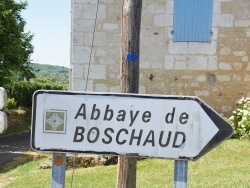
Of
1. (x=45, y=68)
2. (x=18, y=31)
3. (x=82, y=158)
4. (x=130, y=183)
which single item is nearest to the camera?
(x=130, y=183)

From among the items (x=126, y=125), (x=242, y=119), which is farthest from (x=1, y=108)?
(x=242, y=119)

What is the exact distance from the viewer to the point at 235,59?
9820mm

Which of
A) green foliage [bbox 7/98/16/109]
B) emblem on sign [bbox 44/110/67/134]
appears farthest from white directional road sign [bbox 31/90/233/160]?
green foliage [bbox 7/98/16/109]

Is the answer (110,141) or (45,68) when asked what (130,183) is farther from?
(45,68)

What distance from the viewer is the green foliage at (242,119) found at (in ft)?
30.6

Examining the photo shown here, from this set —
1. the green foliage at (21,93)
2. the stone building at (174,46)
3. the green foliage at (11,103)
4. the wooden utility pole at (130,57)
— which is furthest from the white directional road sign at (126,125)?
the green foliage at (21,93)

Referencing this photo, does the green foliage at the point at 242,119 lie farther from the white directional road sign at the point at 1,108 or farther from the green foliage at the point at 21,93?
the green foliage at the point at 21,93

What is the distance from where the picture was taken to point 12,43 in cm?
1917

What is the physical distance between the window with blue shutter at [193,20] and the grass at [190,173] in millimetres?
2578

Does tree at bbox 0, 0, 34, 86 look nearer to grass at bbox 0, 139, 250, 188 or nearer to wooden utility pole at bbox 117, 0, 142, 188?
grass at bbox 0, 139, 250, 188

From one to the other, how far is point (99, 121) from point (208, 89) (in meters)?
7.61

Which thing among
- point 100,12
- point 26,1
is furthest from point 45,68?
point 100,12

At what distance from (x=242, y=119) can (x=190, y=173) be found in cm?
263

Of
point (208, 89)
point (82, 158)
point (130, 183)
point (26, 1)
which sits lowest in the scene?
point (82, 158)
